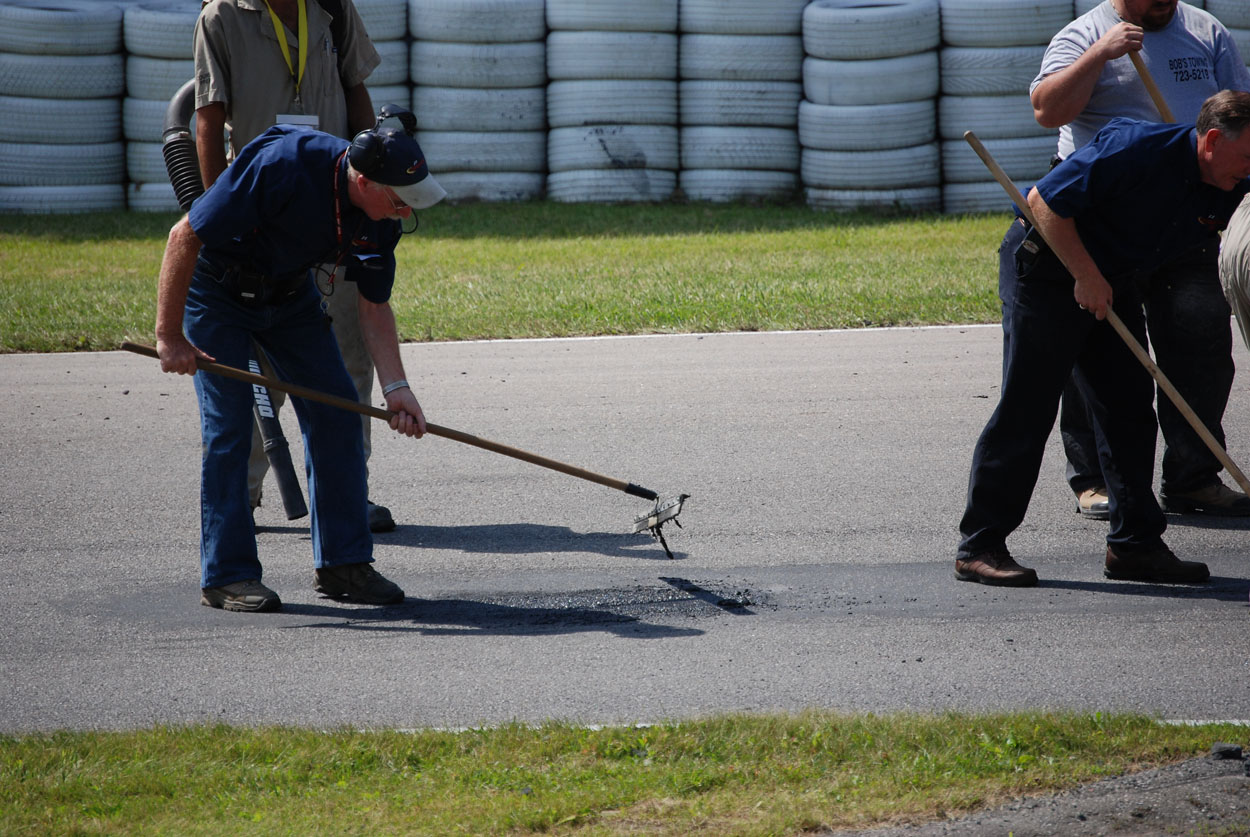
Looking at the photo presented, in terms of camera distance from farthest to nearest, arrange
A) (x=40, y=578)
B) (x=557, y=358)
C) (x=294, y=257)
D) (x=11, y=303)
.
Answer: (x=11, y=303), (x=557, y=358), (x=40, y=578), (x=294, y=257)

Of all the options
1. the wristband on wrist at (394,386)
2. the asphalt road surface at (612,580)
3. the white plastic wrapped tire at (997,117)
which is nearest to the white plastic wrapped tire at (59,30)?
the asphalt road surface at (612,580)

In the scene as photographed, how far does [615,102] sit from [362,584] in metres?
9.51

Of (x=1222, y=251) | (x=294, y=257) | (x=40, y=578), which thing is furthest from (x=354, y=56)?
(x=1222, y=251)

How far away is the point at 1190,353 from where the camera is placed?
540 cm

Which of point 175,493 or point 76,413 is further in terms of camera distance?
point 76,413

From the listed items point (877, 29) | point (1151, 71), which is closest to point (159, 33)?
point (877, 29)

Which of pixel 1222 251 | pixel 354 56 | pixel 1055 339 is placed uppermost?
pixel 354 56

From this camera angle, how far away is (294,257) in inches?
175

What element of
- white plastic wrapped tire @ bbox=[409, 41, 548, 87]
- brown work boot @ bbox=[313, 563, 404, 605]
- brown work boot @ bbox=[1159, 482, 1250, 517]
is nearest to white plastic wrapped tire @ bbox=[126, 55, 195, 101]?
white plastic wrapped tire @ bbox=[409, 41, 548, 87]

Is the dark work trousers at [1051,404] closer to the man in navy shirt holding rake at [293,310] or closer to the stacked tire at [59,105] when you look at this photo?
the man in navy shirt holding rake at [293,310]

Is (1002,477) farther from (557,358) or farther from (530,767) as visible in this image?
(557,358)

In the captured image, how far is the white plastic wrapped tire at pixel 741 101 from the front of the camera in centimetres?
1334

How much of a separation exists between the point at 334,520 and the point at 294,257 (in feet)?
3.07

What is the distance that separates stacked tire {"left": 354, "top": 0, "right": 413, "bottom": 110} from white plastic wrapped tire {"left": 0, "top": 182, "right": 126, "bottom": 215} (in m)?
2.95
